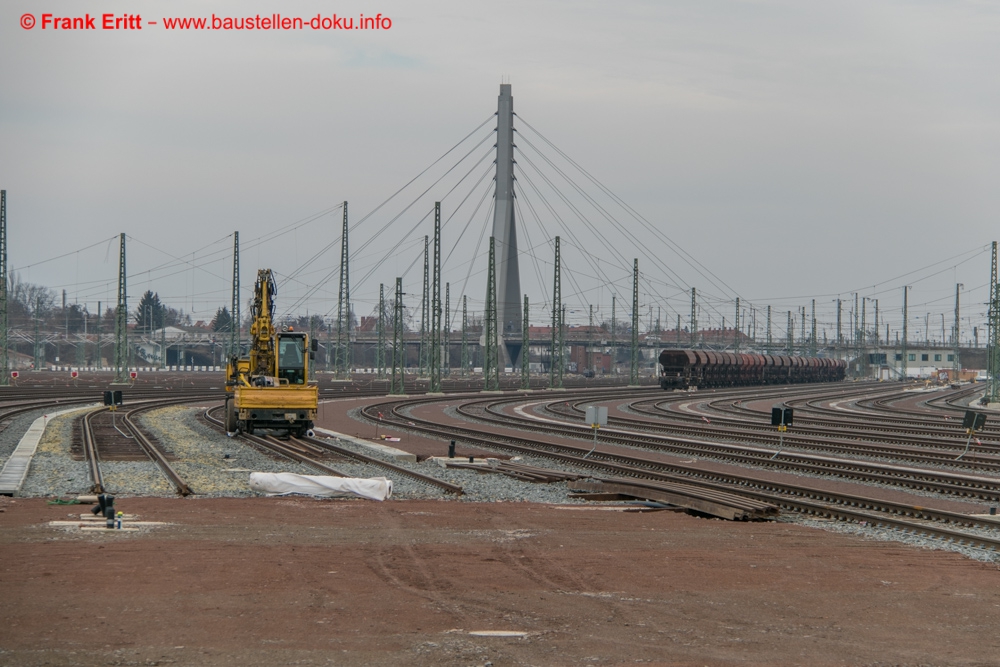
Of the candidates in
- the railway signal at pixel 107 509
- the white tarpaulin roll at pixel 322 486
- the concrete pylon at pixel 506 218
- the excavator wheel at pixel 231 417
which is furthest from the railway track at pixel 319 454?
the concrete pylon at pixel 506 218

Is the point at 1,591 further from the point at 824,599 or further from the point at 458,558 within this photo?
the point at 824,599

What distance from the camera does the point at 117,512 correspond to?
1748 centimetres

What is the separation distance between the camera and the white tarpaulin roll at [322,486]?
798 inches

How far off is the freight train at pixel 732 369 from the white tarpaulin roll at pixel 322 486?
231 ft

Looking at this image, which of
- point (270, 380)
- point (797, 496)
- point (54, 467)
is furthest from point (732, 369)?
point (54, 467)

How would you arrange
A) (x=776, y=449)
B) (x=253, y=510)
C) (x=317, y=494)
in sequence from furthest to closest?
(x=776, y=449) → (x=317, y=494) → (x=253, y=510)

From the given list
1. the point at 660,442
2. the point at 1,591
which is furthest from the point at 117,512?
the point at 660,442

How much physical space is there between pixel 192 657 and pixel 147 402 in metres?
51.8

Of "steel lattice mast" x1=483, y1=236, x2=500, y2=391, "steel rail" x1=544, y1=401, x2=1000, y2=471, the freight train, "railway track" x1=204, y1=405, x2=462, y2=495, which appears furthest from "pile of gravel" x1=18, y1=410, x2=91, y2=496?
the freight train

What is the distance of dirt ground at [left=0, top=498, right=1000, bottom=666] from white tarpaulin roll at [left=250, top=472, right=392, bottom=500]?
8.54 feet

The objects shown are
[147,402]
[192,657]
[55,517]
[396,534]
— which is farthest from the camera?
[147,402]

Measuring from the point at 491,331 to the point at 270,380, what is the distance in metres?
45.0

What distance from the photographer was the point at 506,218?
482 feet

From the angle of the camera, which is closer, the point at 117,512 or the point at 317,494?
the point at 117,512
